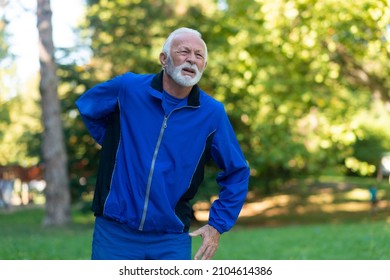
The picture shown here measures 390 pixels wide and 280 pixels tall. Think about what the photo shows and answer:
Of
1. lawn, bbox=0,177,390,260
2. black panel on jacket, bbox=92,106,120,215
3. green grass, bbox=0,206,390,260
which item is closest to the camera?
black panel on jacket, bbox=92,106,120,215

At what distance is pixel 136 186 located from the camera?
338 cm

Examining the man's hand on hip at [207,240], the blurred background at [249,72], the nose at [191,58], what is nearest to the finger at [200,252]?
the man's hand on hip at [207,240]

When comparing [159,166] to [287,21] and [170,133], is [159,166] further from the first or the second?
[287,21]

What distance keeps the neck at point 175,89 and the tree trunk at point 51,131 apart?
1221cm

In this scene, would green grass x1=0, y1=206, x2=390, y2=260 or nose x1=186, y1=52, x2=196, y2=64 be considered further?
green grass x1=0, y1=206, x2=390, y2=260

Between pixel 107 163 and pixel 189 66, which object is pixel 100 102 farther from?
pixel 189 66

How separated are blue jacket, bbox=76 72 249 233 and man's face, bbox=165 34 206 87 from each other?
10cm

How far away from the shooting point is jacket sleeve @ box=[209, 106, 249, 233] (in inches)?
140

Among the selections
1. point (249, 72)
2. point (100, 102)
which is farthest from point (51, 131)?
point (100, 102)

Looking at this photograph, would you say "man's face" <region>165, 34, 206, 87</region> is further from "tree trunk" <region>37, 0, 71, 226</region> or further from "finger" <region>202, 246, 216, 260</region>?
"tree trunk" <region>37, 0, 71, 226</region>

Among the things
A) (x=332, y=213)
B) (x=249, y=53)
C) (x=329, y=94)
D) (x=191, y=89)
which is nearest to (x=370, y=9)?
(x=249, y=53)

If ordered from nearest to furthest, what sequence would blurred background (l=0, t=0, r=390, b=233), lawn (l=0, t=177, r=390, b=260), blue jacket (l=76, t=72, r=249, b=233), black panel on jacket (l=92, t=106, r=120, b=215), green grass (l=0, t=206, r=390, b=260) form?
blue jacket (l=76, t=72, r=249, b=233), black panel on jacket (l=92, t=106, r=120, b=215), green grass (l=0, t=206, r=390, b=260), lawn (l=0, t=177, r=390, b=260), blurred background (l=0, t=0, r=390, b=233)

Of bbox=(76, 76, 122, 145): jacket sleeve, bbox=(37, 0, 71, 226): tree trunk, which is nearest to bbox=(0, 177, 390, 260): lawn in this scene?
bbox=(37, 0, 71, 226): tree trunk
